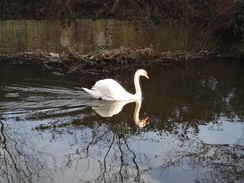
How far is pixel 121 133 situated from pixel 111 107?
171 cm

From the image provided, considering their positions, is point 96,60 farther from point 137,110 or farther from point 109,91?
point 137,110

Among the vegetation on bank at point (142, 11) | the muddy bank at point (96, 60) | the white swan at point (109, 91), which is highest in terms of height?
the vegetation on bank at point (142, 11)

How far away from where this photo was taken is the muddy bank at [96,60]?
12.9m

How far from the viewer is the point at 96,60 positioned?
44.6ft

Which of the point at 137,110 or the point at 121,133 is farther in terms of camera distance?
the point at 137,110

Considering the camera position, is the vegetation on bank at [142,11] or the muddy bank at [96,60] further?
the vegetation on bank at [142,11]

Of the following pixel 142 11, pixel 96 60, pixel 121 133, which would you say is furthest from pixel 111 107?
pixel 142 11

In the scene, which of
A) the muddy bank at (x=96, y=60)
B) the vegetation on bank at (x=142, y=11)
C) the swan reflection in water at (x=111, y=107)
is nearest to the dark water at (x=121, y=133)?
the swan reflection in water at (x=111, y=107)

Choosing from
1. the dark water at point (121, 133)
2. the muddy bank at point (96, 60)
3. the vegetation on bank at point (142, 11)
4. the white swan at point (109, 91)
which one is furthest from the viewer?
the vegetation on bank at point (142, 11)

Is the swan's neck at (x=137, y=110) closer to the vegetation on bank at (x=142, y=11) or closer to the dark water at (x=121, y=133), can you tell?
the dark water at (x=121, y=133)

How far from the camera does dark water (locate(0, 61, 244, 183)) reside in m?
5.24

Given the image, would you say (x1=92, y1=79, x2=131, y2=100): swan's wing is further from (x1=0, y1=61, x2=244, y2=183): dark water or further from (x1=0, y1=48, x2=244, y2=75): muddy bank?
(x1=0, y1=48, x2=244, y2=75): muddy bank

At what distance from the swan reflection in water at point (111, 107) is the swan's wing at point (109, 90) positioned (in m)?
0.14

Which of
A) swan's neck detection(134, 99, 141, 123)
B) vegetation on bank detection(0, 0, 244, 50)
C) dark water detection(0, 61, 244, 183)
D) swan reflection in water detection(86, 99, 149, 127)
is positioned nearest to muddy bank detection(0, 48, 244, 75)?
vegetation on bank detection(0, 0, 244, 50)
